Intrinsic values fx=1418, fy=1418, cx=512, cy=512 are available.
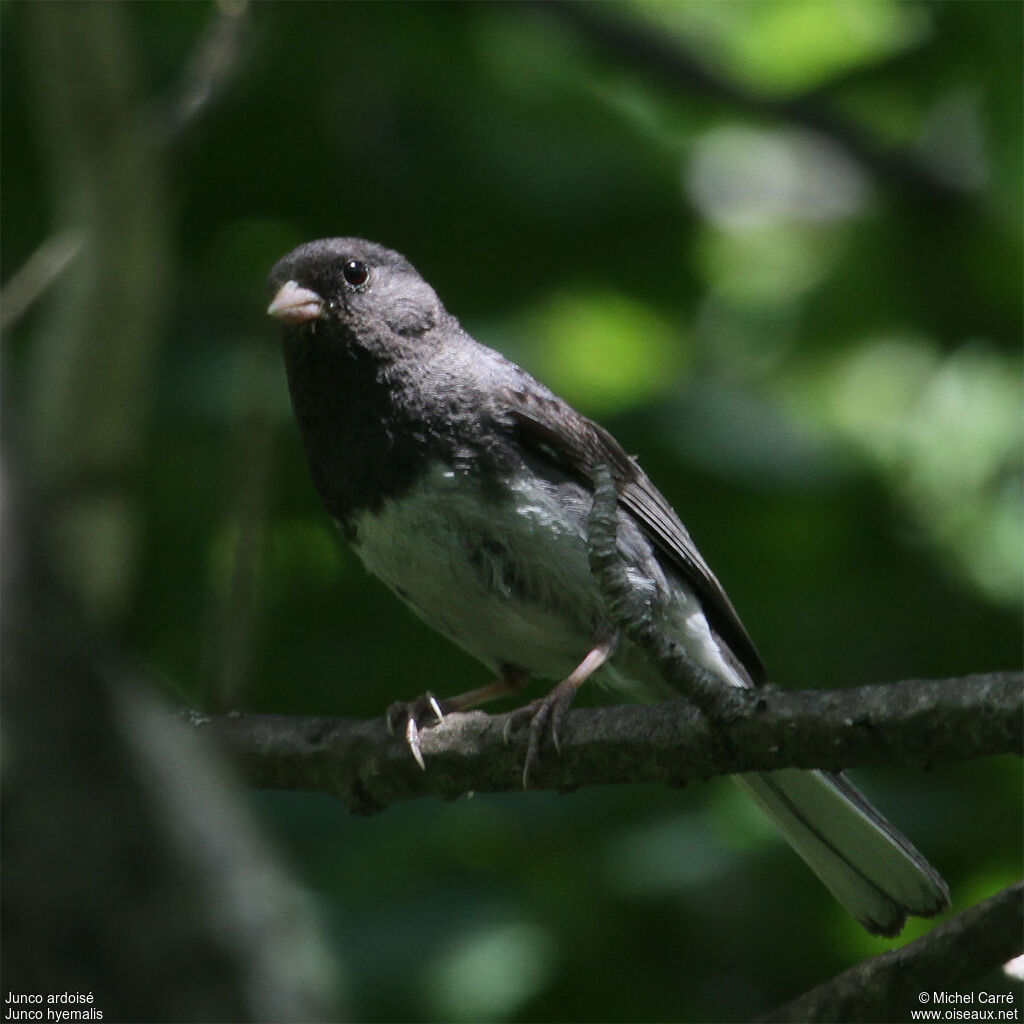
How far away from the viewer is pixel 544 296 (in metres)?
5.17

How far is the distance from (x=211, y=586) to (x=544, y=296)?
159 cm

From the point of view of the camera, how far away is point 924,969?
2414 millimetres

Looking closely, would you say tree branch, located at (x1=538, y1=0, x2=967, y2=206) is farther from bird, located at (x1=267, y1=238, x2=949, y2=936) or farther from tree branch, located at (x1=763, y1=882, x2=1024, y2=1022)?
tree branch, located at (x1=763, y1=882, x2=1024, y2=1022)

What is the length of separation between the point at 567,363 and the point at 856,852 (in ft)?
8.84

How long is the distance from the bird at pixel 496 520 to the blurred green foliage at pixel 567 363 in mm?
363

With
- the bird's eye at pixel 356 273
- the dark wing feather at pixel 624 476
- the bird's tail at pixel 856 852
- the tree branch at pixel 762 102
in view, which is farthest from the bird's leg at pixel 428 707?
the tree branch at pixel 762 102

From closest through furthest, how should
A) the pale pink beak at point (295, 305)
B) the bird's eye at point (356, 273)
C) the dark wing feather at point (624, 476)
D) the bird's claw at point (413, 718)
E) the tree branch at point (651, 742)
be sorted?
the tree branch at point (651, 742) < the bird's claw at point (413, 718) < the dark wing feather at point (624, 476) < the pale pink beak at point (295, 305) < the bird's eye at point (356, 273)

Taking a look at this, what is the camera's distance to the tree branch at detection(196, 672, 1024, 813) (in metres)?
2.28

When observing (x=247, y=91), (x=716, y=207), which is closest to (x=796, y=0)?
(x=716, y=207)

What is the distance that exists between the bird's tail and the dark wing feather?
54 centimetres

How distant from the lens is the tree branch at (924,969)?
7.61 ft

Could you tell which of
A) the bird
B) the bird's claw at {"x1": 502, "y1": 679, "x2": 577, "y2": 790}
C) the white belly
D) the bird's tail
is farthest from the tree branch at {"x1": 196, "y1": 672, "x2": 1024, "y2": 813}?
the bird's tail

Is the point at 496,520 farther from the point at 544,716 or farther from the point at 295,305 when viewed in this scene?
the point at 295,305

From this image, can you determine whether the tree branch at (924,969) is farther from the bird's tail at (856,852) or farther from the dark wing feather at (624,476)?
the dark wing feather at (624,476)
